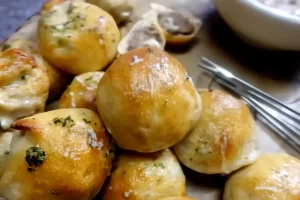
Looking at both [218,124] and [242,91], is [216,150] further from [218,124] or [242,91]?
[242,91]

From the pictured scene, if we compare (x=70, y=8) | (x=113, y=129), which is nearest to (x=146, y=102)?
(x=113, y=129)

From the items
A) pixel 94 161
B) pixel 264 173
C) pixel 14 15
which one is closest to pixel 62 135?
pixel 94 161

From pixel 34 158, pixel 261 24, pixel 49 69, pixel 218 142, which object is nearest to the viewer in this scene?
pixel 34 158

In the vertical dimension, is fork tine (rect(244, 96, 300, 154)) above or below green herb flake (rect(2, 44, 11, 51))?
below

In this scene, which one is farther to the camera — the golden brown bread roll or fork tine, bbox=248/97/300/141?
fork tine, bbox=248/97/300/141

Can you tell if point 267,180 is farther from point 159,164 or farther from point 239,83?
point 239,83

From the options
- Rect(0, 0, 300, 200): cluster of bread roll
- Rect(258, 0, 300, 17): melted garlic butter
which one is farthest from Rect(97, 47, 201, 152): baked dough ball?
Rect(258, 0, 300, 17): melted garlic butter

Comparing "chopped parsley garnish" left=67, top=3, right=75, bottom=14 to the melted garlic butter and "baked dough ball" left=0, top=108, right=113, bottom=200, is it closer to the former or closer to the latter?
"baked dough ball" left=0, top=108, right=113, bottom=200

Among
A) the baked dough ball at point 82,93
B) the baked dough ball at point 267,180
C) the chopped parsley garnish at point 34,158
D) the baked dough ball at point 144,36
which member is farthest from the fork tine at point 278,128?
the chopped parsley garnish at point 34,158
